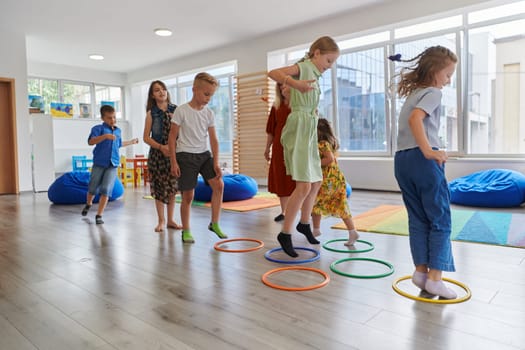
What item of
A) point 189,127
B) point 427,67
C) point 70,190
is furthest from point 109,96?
point 427,67

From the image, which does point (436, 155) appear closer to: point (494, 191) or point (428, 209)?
point (428, 209)

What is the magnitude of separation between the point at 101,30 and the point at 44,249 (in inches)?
199

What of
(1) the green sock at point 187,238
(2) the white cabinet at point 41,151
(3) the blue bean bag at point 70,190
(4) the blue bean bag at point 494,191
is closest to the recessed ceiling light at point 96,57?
(2) the white cabinet at point 41,151

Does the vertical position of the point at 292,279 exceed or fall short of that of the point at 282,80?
it falls short

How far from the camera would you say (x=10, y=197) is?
6.19 m

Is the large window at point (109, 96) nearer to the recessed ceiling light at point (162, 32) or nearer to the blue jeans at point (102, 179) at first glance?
the recessed ceiling light at point (162, 32)

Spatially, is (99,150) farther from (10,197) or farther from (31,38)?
(31,38)

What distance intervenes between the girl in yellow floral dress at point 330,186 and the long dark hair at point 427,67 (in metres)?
0.99

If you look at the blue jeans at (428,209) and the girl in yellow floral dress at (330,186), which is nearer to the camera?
the blue jeans at (428,209)

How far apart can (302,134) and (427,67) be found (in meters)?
0.78

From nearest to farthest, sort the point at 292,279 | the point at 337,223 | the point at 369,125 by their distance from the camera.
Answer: the point at 292,279 < the point at 337,223 < the point at 369,125

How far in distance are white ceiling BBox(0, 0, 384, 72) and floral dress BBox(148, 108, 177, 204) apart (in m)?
2.99

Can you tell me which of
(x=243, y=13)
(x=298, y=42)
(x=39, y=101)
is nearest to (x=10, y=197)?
(x=39, y=101)

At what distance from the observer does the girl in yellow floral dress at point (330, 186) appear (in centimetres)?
270
